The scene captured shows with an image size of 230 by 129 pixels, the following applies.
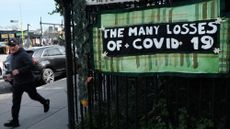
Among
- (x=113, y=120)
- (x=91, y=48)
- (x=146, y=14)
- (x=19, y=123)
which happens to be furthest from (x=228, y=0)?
(x=19, y=123)

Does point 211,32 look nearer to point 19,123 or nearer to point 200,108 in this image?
Result: point 200,108

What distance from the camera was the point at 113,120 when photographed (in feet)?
18.3

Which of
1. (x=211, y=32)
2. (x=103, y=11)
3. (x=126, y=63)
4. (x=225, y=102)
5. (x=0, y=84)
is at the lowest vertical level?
(x=0, y=84)

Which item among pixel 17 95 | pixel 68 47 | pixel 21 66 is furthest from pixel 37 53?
pixel 68 47

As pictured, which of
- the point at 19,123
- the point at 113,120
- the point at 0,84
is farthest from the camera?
the point at 0,84

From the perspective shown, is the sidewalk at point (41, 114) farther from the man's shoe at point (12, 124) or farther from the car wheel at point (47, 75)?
the car wheel at point (47, 75)

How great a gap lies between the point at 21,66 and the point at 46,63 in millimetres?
7276

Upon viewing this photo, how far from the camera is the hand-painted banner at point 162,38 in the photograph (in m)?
4.38

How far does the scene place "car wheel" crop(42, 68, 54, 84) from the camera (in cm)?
1427

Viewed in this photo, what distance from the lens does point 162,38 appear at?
15.3ft

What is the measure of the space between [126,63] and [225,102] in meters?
1.33

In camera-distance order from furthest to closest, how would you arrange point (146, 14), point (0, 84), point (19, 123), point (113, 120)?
point (0, 84) → point (19, 123) → point (113, 120) → point (146, 14)

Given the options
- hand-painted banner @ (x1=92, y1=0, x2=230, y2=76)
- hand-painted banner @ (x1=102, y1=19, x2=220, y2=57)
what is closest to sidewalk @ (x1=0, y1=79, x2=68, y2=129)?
hand-painted banner @ (x1=92, y1=0, x2=230, y2=76)

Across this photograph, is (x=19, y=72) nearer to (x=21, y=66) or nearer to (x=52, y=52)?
(x=21, y=66)
